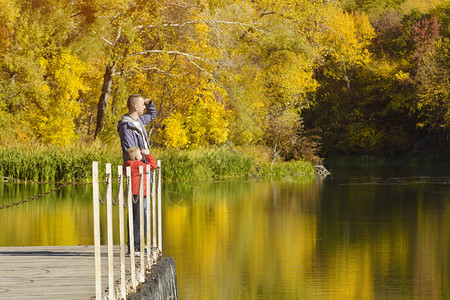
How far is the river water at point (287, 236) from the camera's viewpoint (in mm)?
12500

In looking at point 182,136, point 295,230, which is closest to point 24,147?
point 182,136

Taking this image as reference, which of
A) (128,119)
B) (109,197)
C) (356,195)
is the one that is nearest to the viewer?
(109,197)

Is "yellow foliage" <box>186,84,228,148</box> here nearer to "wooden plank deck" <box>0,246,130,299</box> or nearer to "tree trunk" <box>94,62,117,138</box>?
"tree trunk" <box>94,62,117,138</box>

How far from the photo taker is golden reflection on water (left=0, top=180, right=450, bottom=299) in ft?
41.0

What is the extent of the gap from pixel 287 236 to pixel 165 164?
20.1m

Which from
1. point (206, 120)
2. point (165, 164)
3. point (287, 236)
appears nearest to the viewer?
point (287, 236)

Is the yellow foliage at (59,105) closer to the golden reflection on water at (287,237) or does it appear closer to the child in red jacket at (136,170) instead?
the golden reflection on water at (287,237)

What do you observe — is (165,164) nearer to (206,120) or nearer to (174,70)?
(206,120)

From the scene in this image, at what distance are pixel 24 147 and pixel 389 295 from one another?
25586 millimetres

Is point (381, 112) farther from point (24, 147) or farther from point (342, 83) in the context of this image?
point (24, 147)

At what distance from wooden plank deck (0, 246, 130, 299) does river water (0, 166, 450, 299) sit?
5.80 ft

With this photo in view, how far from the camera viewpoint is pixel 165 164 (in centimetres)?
3856

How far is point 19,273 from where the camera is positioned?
30.6ft

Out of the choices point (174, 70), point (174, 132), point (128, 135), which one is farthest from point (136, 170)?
point (174, 70)
